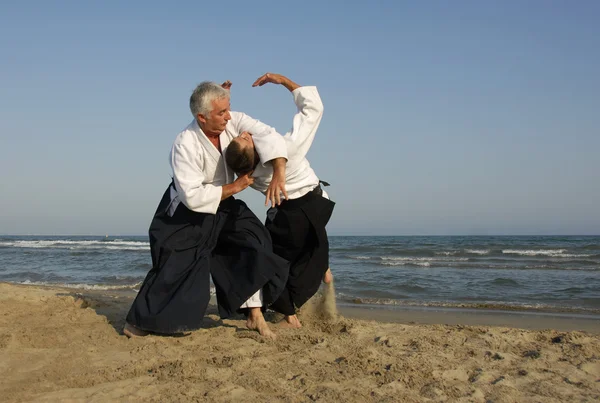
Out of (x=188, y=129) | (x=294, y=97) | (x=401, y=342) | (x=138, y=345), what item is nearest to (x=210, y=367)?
(x=138, y=345)

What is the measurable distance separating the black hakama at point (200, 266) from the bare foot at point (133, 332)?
0.30 feet

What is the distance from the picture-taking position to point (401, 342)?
141 inches

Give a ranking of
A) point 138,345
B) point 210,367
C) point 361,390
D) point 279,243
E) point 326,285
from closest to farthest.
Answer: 1. point 361,390
2. point 210,367
3. point 138,345
4. point 279,243
5. point 326,285

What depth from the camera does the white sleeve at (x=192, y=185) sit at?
3.45m

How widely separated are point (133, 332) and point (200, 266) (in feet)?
2.14

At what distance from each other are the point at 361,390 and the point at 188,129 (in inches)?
82.3

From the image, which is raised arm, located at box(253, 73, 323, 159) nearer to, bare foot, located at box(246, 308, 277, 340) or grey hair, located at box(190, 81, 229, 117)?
grey hair, located at box(190, 81, 229, 117)

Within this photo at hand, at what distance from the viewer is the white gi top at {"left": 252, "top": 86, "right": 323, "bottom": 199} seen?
374cm

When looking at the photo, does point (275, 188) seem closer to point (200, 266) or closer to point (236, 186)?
point (236, 186)

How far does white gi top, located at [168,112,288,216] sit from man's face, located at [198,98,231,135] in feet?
0.31

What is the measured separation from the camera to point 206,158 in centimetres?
367

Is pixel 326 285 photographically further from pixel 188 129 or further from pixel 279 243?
pixel 188 129

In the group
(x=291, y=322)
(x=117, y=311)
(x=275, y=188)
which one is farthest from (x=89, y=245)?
(x=275, y=188)

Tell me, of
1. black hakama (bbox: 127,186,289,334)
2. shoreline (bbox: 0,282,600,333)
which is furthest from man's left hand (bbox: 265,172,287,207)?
shoreline (bbox: 0,282,600,333)
